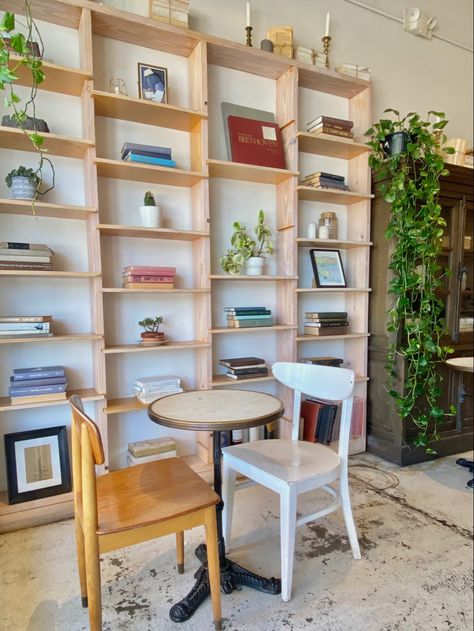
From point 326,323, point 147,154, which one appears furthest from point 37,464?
point 326,323

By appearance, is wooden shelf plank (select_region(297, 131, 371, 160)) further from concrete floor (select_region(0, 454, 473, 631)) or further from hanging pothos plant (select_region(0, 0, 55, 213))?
concrete floor (select_region(0, 454, 473, 631))

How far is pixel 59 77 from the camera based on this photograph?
186 centimetres

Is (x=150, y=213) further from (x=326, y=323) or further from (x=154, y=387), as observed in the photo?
(x=326, y=323)

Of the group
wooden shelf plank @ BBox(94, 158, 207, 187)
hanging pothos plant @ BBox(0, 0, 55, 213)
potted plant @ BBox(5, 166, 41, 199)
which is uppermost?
hanging pothos plant @ BBox(0, 0, 55, 213)

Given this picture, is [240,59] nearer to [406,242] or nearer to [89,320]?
[406,242]

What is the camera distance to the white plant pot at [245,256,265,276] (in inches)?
94.7

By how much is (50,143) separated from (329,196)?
175 centimetres

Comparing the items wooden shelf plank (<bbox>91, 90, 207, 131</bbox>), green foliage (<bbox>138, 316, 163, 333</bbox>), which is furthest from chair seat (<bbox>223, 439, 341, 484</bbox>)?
wooden shelf plank (<bbox>91, 90, 207, 131</bbox>)

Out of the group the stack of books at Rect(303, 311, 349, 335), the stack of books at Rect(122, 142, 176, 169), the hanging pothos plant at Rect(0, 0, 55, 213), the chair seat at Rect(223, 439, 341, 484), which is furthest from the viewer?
the stack of books at Rect(303, 311, 349, 335)

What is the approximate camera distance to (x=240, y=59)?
2.30 m

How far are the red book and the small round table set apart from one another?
1.51 metres

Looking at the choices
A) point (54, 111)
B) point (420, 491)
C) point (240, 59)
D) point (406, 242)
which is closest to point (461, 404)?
point (420, 491)

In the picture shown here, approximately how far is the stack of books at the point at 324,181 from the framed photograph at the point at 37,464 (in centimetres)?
216

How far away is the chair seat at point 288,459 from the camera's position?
4.80 feet
